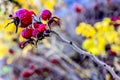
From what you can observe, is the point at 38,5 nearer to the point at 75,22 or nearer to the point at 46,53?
the point at 46,53

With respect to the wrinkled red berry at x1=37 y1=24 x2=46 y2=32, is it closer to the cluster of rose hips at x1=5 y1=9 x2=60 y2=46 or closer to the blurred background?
the cluster of rose hips at x1=5 y1=9 x2=60 y2=46

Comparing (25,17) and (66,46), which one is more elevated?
(25,17)

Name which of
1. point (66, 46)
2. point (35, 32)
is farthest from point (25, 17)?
point (66, 46)

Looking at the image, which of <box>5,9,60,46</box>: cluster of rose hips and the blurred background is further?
the blurred background

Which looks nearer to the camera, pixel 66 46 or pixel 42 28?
pixel 42 28

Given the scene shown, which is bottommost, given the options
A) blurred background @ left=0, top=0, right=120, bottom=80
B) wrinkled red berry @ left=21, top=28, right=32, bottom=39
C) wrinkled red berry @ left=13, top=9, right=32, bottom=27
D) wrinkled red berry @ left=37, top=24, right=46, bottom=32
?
blurred background @ left=0, top=0, right=120, bottom=80

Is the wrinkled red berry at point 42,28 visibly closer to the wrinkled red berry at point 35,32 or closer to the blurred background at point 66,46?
the wrinkled red berry at point 35,32

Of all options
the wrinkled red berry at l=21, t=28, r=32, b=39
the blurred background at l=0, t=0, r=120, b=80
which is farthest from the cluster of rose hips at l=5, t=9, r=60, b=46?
the blurred background at l=0, t=0, r=120, b=80

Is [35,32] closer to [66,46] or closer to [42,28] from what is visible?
[42,28]

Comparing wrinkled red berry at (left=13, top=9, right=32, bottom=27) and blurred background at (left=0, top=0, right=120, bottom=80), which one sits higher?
wrinkled red berry at (left=13, top=9, right=32, bottom=27)
